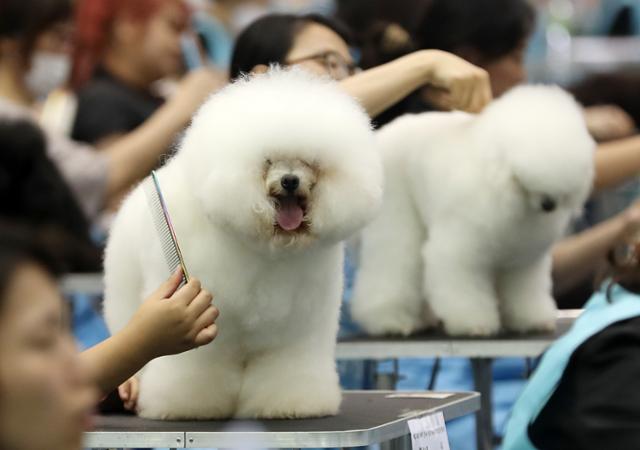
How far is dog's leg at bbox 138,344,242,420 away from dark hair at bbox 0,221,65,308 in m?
0.83

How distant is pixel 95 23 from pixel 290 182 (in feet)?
7.74

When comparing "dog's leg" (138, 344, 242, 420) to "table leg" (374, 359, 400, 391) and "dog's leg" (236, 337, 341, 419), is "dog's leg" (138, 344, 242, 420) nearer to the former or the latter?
"dog's leg" (236, 337, 341, 419)

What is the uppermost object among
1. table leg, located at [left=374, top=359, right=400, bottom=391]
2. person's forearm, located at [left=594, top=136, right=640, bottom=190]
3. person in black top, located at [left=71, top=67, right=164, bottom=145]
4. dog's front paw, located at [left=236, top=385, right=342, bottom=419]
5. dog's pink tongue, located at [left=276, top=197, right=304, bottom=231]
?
person in black top, located at [left=71, top=67, right=164, bottom=145]

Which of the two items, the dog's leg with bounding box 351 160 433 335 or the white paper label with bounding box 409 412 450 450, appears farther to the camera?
the dog's leg with bounding box 351 160 433 335

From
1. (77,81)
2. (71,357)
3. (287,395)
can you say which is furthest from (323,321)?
(77,81)

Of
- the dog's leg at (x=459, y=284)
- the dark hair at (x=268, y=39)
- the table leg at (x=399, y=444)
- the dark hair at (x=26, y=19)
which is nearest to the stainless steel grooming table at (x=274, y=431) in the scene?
the table leg at (x=399, y=444)

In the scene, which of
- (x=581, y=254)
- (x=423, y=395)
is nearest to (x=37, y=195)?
(x=423, y=395)

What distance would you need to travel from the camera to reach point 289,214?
1560 millimetres

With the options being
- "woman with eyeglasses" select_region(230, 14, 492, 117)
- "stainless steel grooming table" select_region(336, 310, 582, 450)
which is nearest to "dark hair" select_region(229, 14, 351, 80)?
"woman with eyeglasses" select_region(230, 14, 492, 117)

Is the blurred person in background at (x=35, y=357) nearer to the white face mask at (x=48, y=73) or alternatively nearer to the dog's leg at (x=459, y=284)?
the dog's leg at (x=459, y=284)

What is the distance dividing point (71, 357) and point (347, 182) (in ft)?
2.39

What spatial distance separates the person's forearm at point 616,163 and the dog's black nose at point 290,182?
1.56m

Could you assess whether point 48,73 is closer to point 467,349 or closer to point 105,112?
point 105,112

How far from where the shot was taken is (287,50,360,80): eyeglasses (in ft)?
7.25
